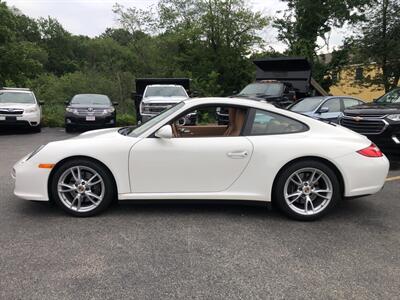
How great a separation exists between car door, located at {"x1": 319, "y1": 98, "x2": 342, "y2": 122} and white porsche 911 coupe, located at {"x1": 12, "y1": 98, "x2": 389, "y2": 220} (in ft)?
24.3

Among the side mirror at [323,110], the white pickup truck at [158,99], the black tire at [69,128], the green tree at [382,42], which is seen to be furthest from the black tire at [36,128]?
the green tree at [382,42]

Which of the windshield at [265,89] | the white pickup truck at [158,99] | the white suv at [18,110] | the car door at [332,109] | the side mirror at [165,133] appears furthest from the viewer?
the windshield at [265,89]

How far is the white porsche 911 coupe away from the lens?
181 inches

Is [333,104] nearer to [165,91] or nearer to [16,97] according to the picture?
[165,91]

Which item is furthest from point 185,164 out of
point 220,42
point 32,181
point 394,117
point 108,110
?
point 220,42

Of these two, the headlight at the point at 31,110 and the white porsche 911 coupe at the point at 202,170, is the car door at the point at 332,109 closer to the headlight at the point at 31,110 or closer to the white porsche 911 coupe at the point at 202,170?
the white porsche 911 coupe at the point at 202,170

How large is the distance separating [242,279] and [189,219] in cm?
149

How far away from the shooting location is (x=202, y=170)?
464 cm

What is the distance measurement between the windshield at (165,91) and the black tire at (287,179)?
35.6ft

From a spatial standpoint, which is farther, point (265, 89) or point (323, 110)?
point (265, 89)

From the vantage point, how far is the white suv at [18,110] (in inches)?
534

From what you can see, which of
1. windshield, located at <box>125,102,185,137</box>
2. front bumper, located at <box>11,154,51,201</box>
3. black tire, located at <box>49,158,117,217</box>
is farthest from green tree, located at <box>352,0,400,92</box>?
front bumper, located at <box>11,154,51,201</box>

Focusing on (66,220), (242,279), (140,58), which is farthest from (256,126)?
(140,58)

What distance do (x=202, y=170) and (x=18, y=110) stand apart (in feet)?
35.6
